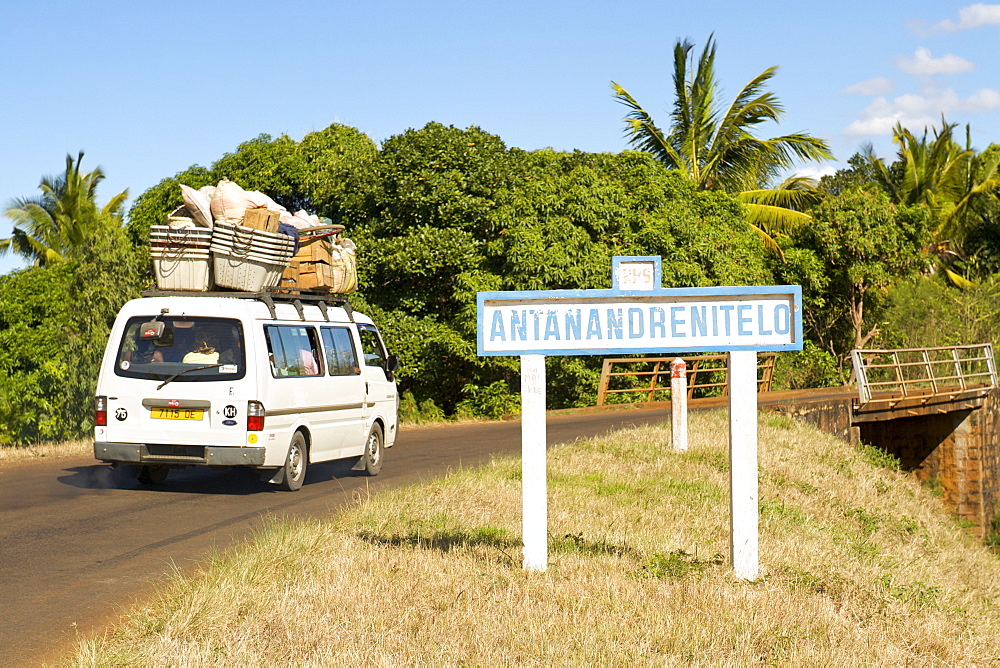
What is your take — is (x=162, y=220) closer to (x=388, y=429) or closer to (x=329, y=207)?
(x=329, y=207)

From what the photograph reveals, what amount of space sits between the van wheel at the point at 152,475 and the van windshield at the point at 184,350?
1.47 meters

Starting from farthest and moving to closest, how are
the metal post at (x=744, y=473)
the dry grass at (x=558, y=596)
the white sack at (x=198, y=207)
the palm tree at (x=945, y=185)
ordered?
1. the palm tree at (x=945, y=185)
2. the white sack at (x=198, y=207)
3. the metal post at (x=744, y=473)
4. the dry grass at (x=558, y=596)

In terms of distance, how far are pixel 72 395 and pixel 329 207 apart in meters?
8.67

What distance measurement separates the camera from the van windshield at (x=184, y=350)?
36.0 ft

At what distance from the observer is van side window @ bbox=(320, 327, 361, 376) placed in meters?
12.5

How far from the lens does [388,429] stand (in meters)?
14.1

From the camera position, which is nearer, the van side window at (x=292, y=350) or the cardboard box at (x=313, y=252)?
the van side window at (x=292, y=350)

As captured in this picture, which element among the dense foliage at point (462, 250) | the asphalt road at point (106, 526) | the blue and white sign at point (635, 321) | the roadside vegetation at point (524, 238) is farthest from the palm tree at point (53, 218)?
the blue and white sign at point (635, 321)

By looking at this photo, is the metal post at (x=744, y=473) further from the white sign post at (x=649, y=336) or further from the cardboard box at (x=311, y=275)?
the cardboard box at (x=311, y=275)

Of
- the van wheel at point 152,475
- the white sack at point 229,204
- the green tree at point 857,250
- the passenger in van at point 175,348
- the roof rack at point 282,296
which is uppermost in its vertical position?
the green tree at point 857,250

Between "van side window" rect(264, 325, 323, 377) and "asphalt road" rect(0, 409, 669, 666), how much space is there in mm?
1339

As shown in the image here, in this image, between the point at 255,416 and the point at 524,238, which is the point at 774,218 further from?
the point at 255,416

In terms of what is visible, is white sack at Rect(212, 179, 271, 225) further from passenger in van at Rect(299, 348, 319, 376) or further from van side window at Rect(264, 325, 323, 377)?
passenger in van at Rect(299, 348, 319, 376)

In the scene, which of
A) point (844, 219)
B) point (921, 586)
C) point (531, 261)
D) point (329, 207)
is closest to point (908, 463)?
point (844, 219)
